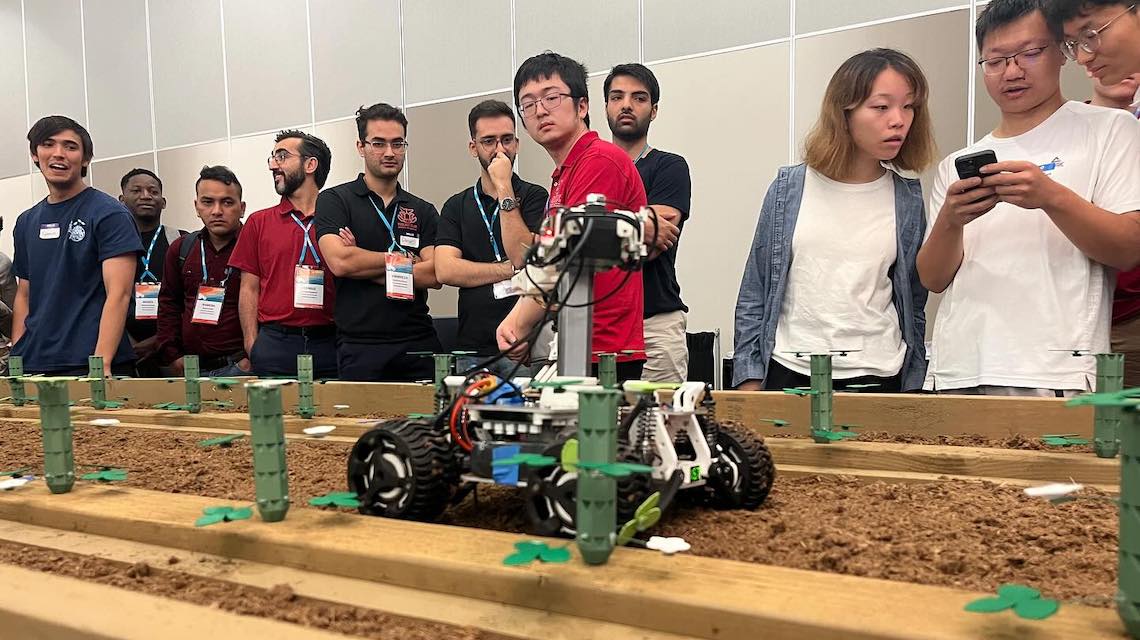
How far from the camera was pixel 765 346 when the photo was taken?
161 cm

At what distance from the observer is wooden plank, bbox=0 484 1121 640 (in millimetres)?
474

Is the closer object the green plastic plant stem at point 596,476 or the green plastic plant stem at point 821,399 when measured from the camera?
the green plastic plant stem at point 596,476

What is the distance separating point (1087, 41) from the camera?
1.32 metres

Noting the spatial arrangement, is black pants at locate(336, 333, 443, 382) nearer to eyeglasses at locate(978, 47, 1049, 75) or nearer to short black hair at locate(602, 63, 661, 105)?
short black hair at locate(602, 63, 661, 105)

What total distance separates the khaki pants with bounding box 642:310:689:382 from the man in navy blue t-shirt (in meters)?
1.57

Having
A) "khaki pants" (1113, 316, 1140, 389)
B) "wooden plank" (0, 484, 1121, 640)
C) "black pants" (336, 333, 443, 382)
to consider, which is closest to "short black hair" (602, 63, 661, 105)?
"black pants" (336, 333, 443, 382)

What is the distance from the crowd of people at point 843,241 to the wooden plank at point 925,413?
0.11 metres

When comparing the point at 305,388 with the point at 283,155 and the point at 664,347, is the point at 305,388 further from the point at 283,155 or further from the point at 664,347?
the point at 283,155

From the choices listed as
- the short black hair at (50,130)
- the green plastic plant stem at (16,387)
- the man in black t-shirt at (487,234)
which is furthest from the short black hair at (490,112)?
the green plastic plant stem at (16,387)

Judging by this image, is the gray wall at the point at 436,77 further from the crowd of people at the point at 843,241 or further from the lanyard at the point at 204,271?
the lanyard at the point at 204,271

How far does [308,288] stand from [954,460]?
6.56ft

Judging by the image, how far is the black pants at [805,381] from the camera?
1.55 metres

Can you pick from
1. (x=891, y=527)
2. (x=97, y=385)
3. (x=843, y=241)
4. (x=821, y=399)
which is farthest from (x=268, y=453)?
(x=97, y=385)

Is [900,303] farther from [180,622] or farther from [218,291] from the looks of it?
[218,291]
